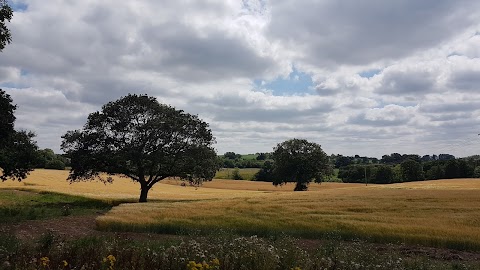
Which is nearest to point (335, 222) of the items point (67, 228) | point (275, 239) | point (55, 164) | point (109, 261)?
point (275, 239)

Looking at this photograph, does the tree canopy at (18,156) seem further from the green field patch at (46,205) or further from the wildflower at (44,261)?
the wildflower at (44,261)

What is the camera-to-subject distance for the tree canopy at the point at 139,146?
4453 centimetres

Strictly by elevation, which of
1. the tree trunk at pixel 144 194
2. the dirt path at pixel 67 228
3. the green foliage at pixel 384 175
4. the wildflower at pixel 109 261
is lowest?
the dirt path at pixel 67 228

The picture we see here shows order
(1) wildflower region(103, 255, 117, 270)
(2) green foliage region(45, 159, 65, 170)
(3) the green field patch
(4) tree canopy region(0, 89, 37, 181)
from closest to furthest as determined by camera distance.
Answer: (1) wildflower region(103, 255, 117, 270), (3) the green field patch, (4) tree canopy region(0, 89, 37, 181), (2) green foliage region(45, 159, 65, 170)

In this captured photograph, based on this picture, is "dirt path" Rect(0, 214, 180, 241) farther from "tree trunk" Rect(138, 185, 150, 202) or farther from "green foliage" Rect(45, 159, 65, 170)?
"green foliage" Rect(45, 159, 65, 170)

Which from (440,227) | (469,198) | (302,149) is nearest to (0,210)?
(440,227)

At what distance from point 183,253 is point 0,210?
84.1 feet

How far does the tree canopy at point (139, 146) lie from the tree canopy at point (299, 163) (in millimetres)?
36609

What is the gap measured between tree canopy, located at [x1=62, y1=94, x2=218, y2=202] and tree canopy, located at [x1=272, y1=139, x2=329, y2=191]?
120 ft

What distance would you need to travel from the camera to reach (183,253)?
7746 millimetres

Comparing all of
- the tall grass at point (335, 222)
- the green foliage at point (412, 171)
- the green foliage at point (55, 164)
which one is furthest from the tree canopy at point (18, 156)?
the green foliage at point (412, 171)

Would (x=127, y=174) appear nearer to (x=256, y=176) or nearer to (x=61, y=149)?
(x=61, y=149)

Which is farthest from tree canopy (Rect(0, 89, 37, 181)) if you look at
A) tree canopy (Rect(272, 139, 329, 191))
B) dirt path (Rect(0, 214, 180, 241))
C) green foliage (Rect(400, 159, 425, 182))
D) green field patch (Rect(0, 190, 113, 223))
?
green foliage (Rect(400, 159, 425, 182))

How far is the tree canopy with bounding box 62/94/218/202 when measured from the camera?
44.5 m
